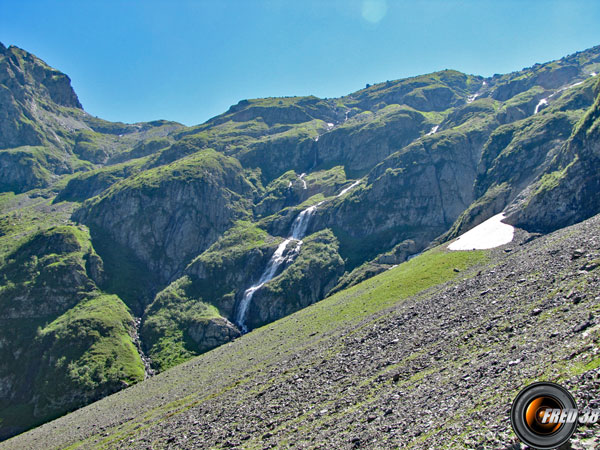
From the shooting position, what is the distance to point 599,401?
1400 centimetres

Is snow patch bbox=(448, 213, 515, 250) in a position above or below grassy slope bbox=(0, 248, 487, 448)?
above

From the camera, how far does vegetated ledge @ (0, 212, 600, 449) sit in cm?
1910

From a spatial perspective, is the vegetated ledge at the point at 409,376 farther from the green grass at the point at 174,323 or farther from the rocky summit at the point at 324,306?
the green grass at the point at 174,323

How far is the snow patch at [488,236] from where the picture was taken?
87.3 m

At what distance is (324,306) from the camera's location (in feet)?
297

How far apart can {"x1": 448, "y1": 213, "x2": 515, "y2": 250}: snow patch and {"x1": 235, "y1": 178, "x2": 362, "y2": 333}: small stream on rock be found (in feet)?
212

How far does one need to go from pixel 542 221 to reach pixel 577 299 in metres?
73.5

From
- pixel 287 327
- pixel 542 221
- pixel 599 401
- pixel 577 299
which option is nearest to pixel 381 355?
pixel 577 299

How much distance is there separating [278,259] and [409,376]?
385 ft

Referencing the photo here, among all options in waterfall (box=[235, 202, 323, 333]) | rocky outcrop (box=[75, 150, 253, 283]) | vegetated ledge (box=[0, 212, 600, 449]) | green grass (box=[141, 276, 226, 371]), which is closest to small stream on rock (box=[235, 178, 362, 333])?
waterfall (box=[235, 202, 323, 333])

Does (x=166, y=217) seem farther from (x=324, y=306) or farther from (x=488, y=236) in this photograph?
(x=488, y=236)

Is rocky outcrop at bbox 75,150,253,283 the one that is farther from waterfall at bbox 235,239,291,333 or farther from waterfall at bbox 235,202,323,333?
waterfall at bbox 235,239,291,333

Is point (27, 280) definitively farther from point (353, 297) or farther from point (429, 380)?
point (429, 380)

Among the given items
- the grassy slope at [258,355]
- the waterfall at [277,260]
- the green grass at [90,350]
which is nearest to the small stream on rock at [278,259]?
the waterfall at [277,260]
